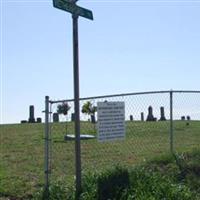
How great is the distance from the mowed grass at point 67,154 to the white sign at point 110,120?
38.7 inches

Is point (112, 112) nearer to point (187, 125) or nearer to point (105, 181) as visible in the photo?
Answer: point (105, 181)

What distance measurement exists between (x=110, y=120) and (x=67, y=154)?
4.95 meters

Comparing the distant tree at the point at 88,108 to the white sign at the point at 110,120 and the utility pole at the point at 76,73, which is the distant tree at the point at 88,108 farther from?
the utility pole at the point at 76,73

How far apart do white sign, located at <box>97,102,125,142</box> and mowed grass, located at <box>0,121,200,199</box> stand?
982mm

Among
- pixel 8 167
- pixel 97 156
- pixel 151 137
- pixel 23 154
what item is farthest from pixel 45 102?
pixel 151 137

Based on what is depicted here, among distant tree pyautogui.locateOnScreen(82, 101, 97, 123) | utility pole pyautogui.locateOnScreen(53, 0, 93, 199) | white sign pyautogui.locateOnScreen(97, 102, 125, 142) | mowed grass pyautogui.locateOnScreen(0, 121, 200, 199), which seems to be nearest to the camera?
utility pole pyautogui.locateOnScreen(53, 0, 93, 199)

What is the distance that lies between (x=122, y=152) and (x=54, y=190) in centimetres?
551

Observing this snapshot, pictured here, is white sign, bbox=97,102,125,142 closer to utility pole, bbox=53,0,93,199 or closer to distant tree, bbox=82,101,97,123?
utility pole, bbox=53,0,93,199

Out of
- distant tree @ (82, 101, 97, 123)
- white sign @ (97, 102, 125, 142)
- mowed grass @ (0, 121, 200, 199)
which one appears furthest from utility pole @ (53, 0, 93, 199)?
distant tree @ (82, 101, 97, 123)

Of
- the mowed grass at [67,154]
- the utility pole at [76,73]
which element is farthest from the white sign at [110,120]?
the mowed grass at [67,154]

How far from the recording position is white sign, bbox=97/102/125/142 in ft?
33.0

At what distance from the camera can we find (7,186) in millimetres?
10648

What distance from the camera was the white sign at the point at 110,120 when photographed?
10055 millimetres

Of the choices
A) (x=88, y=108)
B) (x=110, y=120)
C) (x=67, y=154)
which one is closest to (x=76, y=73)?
(x=110, y=120)
